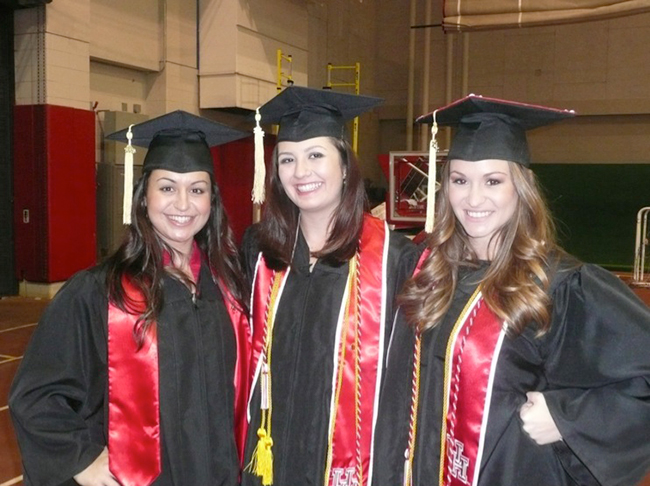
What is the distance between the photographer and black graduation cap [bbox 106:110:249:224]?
2.04 m

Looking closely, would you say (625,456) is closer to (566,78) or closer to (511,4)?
(511,4)

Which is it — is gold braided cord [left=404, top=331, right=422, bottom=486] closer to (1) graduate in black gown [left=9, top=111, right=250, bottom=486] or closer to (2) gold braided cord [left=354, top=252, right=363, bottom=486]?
(2) gold braided cord [left=354, top=252, right=363, bottom=486]

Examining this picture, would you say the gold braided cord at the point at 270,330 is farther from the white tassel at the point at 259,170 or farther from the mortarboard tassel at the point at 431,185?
the mortarboard tassel at the point at 431,185

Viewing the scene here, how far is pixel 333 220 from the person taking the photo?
2.19 meters

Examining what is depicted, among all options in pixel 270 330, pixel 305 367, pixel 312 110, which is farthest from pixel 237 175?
pixel 305 367

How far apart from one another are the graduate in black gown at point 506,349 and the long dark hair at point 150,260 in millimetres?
629

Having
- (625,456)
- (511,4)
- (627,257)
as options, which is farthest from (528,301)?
(627,257)

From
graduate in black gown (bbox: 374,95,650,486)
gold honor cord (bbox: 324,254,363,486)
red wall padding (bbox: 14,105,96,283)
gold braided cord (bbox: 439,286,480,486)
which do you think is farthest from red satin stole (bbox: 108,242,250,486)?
red wall padding (bbox: 14,105,96,283)

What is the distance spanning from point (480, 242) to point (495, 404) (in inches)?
18.9

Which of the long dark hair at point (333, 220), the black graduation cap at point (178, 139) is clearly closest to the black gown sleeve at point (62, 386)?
the black graduation cap at point (178, 139)

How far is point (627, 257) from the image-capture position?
12.1 meters

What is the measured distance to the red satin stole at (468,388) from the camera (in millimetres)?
1687

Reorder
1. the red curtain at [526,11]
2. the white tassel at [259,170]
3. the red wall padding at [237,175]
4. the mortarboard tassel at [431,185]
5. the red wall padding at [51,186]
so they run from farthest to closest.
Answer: the red wall padding at [237,175]
the red wall padding at [51,186]
the red curtain at [526,11]
the white tassel at [259,170]
the mortarboard tassel at [431,185]

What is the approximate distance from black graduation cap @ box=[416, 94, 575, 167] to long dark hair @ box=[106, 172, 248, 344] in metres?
0.83
